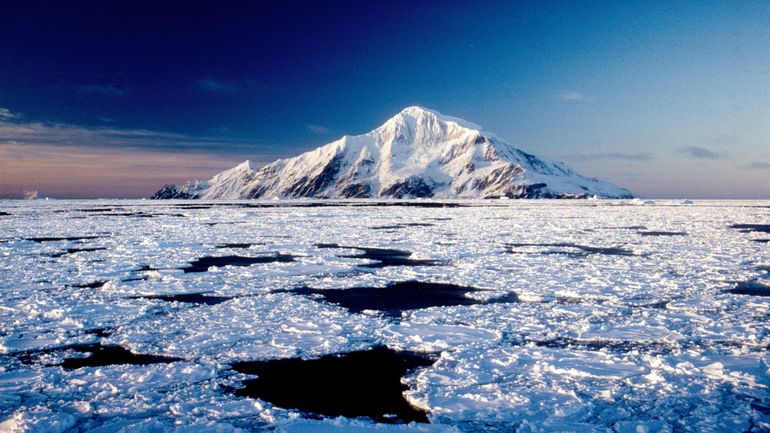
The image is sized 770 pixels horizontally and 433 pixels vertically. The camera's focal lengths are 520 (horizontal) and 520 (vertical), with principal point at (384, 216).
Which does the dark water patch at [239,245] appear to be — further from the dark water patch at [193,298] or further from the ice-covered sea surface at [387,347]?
the dark water patch at [193,298]

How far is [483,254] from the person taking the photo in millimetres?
18078

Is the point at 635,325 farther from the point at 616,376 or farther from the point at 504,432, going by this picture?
the point at 504,432

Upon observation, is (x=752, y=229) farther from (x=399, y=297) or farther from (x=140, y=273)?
(x=140, y=273)

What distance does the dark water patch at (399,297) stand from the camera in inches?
393

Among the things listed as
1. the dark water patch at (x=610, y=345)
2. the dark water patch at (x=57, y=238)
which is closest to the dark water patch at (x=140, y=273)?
the dark water patch at (x=610, y=345)

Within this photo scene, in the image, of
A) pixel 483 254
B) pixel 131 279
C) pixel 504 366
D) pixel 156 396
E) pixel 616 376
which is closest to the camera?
pixel 156 396

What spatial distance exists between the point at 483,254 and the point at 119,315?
12.0 metres

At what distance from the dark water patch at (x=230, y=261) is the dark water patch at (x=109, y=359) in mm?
7719

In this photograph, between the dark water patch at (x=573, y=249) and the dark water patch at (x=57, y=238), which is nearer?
the dark water patch at (x=573, y=249)

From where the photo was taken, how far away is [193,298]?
1070 centimetres

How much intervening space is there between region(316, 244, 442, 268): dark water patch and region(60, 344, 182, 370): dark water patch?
886 cm

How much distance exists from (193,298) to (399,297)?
4250 mm

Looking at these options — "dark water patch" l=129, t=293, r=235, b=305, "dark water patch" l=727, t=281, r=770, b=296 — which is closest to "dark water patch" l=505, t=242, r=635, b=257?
"dark water patch" l=727, t=281, r=770, b=296

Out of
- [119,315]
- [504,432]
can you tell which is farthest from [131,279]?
[504,432]
